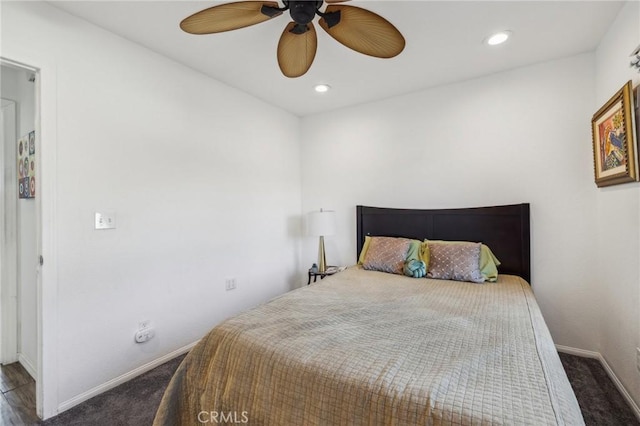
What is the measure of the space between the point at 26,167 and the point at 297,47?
84.6 inches

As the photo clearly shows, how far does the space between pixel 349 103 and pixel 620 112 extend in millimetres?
2320

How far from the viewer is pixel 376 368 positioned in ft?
3.57

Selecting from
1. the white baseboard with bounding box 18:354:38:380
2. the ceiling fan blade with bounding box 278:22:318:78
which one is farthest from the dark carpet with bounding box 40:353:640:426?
the ceiling fan blade with bounding box 278:22:318:78

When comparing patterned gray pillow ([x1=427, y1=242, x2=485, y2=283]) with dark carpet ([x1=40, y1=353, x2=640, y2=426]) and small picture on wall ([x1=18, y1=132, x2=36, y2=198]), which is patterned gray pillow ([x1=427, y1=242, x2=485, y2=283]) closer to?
dark carpet ([x1=40, y1=353, x2=640, y2=426])

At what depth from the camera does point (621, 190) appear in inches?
74.1

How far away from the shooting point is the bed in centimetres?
92

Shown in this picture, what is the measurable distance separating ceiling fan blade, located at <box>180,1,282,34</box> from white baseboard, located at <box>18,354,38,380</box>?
2681mm

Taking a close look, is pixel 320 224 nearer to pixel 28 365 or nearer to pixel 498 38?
pixel 498 38

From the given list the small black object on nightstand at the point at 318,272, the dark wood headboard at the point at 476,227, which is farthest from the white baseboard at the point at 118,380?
the dark wood headboard at the point at 476,227

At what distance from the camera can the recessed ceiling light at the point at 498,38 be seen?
2.06 m

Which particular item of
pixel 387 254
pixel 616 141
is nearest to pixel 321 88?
pixel 387 254

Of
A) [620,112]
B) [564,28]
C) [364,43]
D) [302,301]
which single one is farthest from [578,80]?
[302,301]

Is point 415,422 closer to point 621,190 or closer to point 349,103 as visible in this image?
point 621,190

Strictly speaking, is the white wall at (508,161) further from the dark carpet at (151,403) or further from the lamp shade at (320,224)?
the dark carpet at (151,403)
